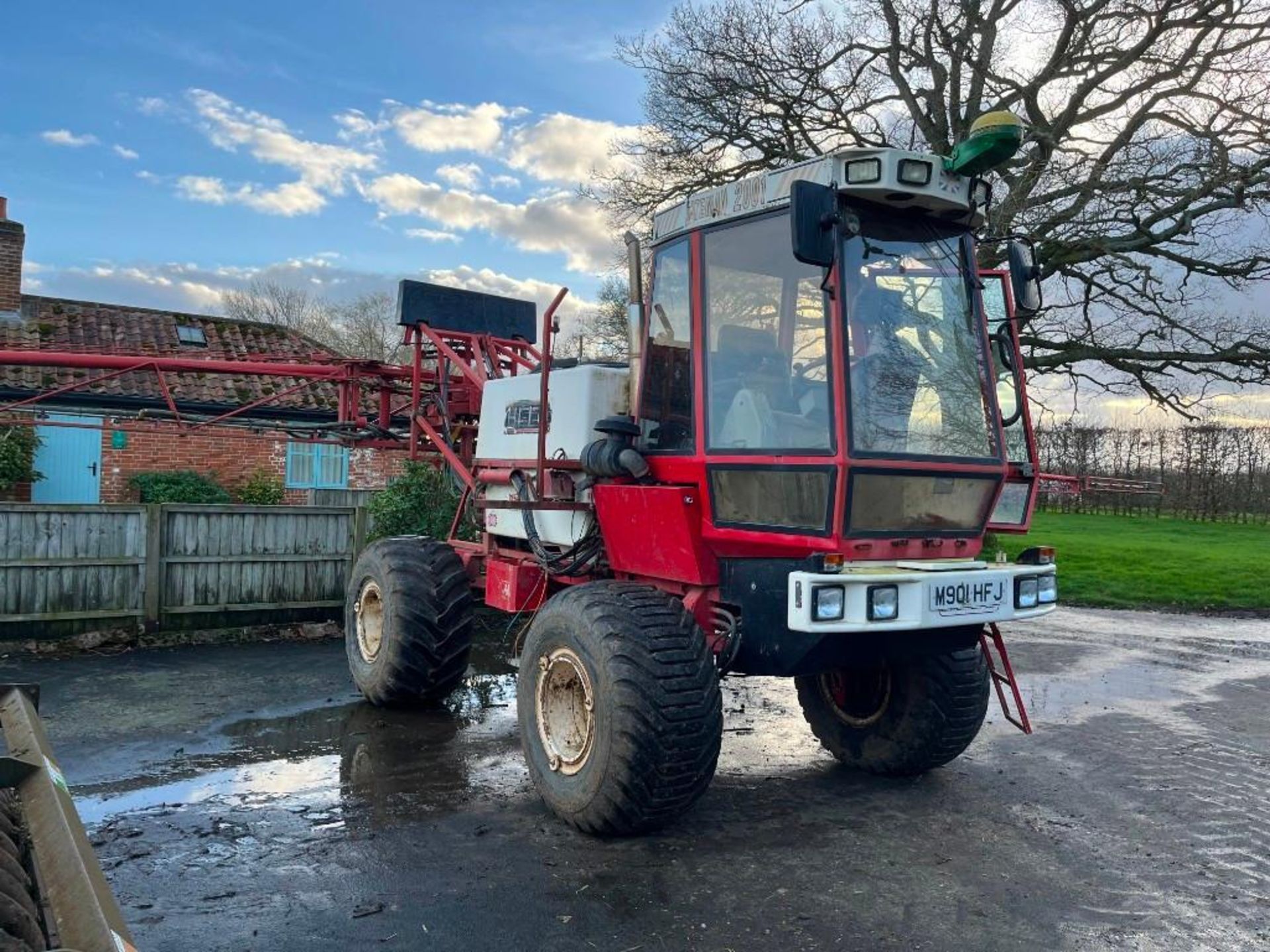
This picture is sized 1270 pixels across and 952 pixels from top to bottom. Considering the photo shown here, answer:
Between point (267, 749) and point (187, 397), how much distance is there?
39.2ft

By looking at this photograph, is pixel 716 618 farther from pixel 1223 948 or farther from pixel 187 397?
pixel 187 397

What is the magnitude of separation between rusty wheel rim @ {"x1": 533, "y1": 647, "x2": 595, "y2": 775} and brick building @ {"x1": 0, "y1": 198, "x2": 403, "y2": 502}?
1118 cm

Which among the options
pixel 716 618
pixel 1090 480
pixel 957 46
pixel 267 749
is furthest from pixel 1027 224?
pixel 267 749

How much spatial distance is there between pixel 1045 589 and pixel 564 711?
7.75 feet

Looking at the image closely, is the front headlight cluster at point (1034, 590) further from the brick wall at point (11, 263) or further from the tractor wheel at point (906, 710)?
the brick wall at point (11, 263)

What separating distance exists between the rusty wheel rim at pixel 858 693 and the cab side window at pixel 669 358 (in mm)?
1799

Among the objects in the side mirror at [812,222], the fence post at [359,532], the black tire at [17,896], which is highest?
the side mirror at [812,222]

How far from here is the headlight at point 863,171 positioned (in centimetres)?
415

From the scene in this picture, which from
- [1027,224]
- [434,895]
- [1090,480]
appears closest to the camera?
[434,895]

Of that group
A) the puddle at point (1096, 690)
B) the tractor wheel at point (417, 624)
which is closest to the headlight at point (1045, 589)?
the puddle at point (1096, 690)

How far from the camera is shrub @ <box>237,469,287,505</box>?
55.5ft

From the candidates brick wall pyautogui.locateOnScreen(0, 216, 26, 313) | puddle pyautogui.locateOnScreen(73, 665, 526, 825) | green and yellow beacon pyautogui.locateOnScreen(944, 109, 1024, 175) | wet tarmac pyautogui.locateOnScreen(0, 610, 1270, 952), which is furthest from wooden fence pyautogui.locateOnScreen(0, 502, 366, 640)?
brick wall pyautogui.locateOnScreen(0, 216, 26, 313)

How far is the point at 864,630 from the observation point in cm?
393

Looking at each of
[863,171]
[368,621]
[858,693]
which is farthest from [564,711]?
[863,171]
